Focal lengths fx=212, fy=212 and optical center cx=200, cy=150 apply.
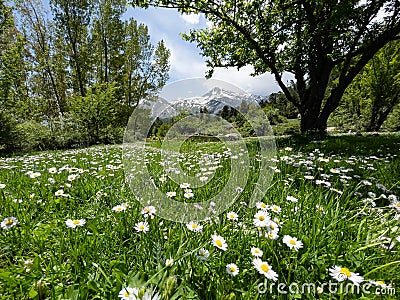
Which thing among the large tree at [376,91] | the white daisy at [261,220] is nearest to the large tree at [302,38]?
the white daisy at [261,220]

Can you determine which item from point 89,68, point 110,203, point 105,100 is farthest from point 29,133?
point 110,203

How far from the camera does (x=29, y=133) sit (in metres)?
13.5

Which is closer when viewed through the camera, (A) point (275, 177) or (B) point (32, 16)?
(A) point (275, 177)

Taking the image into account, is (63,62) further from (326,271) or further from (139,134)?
(326,271)

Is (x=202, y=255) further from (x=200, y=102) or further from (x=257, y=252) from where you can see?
(x=200, y=102)

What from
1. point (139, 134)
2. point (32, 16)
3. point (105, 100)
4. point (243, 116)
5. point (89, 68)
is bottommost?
point (139, 134)

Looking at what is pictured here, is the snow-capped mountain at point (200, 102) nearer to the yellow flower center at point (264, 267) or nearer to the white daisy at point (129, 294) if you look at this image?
the yellow flower center at point (264, 267)

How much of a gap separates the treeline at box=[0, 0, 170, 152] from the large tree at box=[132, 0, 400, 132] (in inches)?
404

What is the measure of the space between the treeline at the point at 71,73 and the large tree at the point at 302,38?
33.7ft

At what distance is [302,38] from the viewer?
9.38m

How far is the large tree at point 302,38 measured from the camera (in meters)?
8.82

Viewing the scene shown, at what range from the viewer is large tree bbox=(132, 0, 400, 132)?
8.82 metres

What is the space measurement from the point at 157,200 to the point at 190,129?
5.25 feet

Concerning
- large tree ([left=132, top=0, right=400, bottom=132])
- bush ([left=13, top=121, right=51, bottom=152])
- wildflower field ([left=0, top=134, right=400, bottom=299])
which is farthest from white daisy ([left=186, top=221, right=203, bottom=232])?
bush ([left=13, top=121, right=51, bottom=152])
